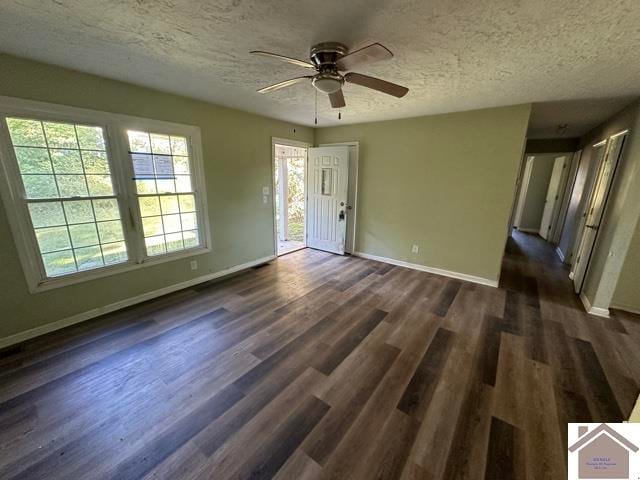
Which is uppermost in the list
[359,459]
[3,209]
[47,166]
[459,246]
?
[47,166]

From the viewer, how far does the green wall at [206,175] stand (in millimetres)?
2203

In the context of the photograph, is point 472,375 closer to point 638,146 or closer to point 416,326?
point 416,326

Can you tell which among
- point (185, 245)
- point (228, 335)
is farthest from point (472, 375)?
point (185, 245)

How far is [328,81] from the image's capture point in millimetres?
1852

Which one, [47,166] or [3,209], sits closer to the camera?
[3,209]

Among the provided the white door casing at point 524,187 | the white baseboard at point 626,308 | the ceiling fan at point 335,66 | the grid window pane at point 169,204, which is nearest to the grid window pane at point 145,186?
the grid window pane at point 169,204

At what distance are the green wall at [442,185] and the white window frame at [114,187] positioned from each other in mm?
2770

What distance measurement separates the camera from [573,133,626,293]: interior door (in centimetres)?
307

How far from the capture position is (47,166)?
7.55 ft

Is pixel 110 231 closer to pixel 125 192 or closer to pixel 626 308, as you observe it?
pixel 125 192

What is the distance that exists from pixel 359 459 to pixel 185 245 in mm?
3172

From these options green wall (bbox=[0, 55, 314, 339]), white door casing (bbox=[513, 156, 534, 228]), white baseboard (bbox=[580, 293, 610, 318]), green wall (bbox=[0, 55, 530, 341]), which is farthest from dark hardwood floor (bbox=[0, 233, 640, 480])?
white door casing (bbox=[513, 156, 534, 228])

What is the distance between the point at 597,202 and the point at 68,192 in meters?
6.34

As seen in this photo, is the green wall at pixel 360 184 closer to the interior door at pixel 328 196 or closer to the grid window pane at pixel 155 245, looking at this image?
the grid window pane at pixel 155 245
